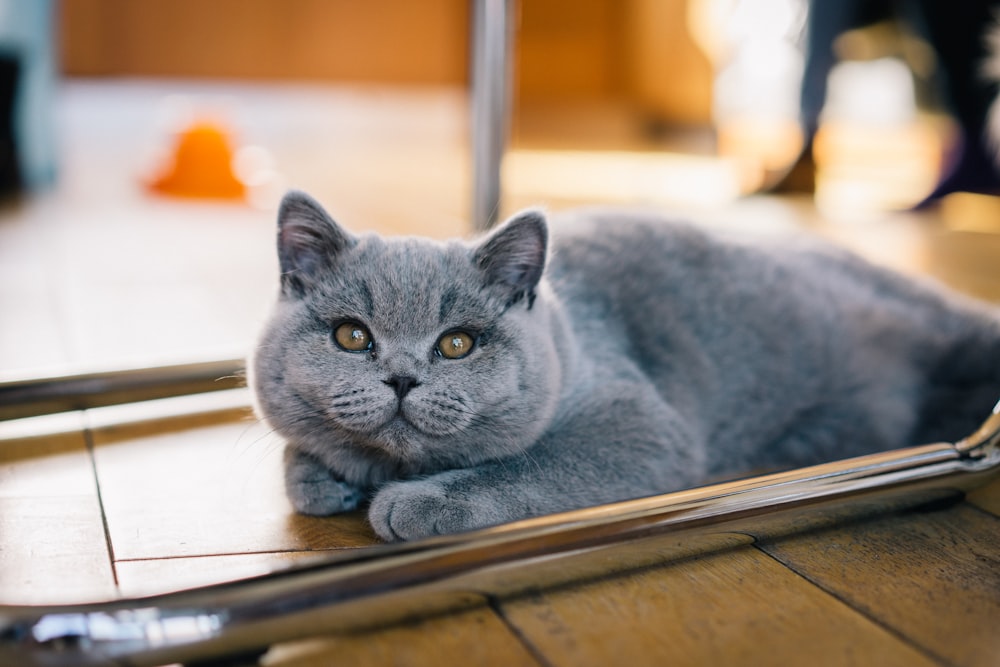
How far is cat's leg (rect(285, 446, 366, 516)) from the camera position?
3.41ft

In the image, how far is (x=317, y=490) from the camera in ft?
3.41

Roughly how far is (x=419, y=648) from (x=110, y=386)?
683 mm

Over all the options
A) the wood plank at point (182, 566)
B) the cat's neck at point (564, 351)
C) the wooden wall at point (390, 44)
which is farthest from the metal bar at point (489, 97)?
the wooden wall at point (390, 44)

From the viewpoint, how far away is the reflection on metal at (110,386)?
3.91 feet

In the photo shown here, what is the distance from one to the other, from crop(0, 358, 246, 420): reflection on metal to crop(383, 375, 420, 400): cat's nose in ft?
1.37

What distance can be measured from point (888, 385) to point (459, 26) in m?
3.93

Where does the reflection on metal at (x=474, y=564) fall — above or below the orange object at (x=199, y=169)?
above

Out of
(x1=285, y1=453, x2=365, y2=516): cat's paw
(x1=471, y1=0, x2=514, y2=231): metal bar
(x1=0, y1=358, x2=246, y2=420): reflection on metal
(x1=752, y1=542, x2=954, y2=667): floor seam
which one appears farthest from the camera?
(x1=471, y1=0, x2=514, y2=231): metal bar

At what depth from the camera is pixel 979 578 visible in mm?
923

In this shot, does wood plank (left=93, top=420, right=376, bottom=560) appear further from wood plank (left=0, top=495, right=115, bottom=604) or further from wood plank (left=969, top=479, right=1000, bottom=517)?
wood plank (left=969, top=479, right=1000, bottom=517)

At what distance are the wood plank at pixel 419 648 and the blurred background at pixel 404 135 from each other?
0.65 m

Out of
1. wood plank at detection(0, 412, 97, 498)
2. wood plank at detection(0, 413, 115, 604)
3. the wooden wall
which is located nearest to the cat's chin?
wood plank at detection(0, 413, 115, 604)

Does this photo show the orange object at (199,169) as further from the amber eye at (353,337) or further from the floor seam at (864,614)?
the floor seam at (864,614)

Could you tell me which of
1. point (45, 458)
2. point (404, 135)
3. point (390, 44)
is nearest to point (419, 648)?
point (45, 458)
